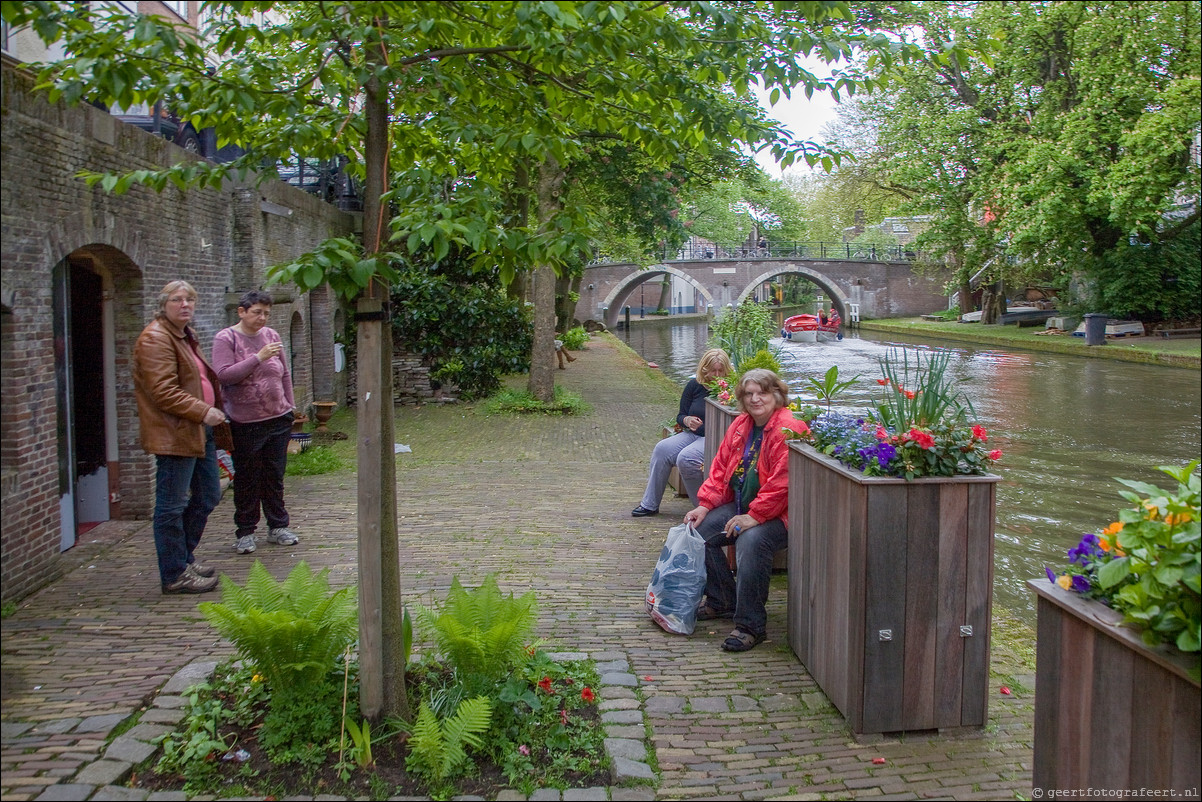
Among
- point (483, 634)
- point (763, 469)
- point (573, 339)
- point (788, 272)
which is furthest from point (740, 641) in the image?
point (788, 272)

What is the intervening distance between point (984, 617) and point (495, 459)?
8.03 meters

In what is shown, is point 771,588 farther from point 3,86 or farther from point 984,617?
point 3,86

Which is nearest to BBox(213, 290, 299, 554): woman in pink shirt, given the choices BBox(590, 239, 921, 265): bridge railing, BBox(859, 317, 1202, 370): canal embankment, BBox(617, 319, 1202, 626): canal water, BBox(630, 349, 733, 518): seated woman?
BBox(630, 349, 733, 518): seated woman

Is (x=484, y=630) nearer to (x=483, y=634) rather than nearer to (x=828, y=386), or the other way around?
(x=483, y=634)

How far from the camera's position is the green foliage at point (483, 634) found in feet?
12.8

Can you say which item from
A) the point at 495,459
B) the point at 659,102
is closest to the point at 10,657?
the point at 659,102

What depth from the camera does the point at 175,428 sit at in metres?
5.39

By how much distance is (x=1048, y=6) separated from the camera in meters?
27.5

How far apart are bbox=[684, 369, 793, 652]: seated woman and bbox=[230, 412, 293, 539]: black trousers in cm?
289

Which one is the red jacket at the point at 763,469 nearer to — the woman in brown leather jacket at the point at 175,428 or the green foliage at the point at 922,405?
the green foliage at the point at 922,405

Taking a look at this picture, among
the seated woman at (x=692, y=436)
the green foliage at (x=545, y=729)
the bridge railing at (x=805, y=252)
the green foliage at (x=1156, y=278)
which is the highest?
the bridge railing at (x=805, y=252)

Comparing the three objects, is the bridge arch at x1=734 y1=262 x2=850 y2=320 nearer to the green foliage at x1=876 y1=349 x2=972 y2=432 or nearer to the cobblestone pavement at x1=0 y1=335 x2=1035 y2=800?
the cobblestone pavement at x1=0 y1=335 x2=1035 y2=800

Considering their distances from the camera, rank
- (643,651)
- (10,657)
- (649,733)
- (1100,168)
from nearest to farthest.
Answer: (649,733) → (10,657) → (643,651) → (1100,168)

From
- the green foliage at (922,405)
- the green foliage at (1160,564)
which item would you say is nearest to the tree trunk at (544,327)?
the green foliage at (922,405)
